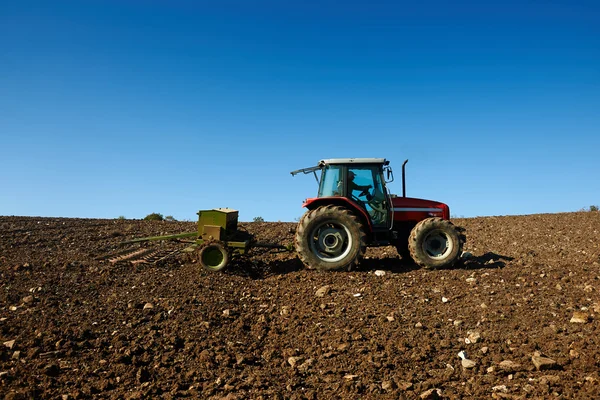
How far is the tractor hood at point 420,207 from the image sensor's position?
987 centimetres

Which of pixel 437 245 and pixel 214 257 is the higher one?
pixel 437 245

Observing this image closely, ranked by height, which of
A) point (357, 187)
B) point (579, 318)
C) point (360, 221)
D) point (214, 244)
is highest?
point (357, 187)

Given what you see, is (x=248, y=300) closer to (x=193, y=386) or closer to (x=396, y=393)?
(x=193, y=386)

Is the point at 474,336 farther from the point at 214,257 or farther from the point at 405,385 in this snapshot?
the point at 214,257

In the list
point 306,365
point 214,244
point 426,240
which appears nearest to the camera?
point 306,365

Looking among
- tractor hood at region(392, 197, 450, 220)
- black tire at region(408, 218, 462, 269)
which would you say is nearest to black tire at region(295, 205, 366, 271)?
black tire at region(408, 218, 462, 269)

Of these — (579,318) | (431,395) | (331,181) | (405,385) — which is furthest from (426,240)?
(431,395)

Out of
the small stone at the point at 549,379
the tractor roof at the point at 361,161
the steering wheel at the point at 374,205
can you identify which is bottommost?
the small stone at the point at 549,379

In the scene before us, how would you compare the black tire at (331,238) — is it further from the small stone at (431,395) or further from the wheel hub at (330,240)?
the small stone at (431,395)

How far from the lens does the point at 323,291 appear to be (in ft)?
25.1

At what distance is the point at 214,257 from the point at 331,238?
2.30 metres

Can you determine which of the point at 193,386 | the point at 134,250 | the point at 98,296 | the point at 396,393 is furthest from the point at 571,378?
the point at 134,250

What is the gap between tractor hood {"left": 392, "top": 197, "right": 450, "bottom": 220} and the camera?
987 cm

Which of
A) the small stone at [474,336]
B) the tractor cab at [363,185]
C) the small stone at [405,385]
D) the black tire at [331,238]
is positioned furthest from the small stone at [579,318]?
the tractor cab at [363,185]
